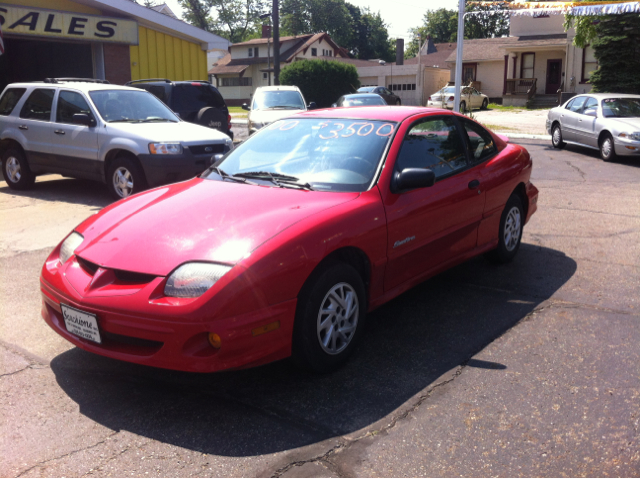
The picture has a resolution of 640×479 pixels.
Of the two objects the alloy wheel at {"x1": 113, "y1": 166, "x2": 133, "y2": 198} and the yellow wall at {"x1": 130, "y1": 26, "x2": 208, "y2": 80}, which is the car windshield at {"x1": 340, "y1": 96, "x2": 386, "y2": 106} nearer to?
the yellow wall at {"x1": 130, "y1": 26, "x2": 208, "y2": 80}

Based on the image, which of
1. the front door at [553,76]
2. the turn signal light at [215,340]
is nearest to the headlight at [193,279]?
the turn signal light at [215,340]

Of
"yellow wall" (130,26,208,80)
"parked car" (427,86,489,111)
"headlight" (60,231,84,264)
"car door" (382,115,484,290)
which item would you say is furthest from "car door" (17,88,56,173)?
"parked car" (427,86,489,111)

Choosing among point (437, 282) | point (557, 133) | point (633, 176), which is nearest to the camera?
point (437, 282)

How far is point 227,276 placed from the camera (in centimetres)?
334

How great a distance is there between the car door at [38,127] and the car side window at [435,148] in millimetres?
7318

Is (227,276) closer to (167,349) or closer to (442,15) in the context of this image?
(167,349)

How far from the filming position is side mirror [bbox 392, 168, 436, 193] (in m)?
4.30

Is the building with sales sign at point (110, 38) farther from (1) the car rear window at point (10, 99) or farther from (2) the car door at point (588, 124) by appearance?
(2) the car door at point (588, 124)

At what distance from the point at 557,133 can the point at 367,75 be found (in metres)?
40.7

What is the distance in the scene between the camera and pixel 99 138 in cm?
968

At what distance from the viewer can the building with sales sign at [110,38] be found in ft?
55.5

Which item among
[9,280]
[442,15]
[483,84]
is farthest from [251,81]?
[9,280]

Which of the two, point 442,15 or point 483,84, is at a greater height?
point 442,15

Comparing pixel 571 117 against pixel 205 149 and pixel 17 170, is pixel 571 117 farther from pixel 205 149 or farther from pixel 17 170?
pixel 17 170
